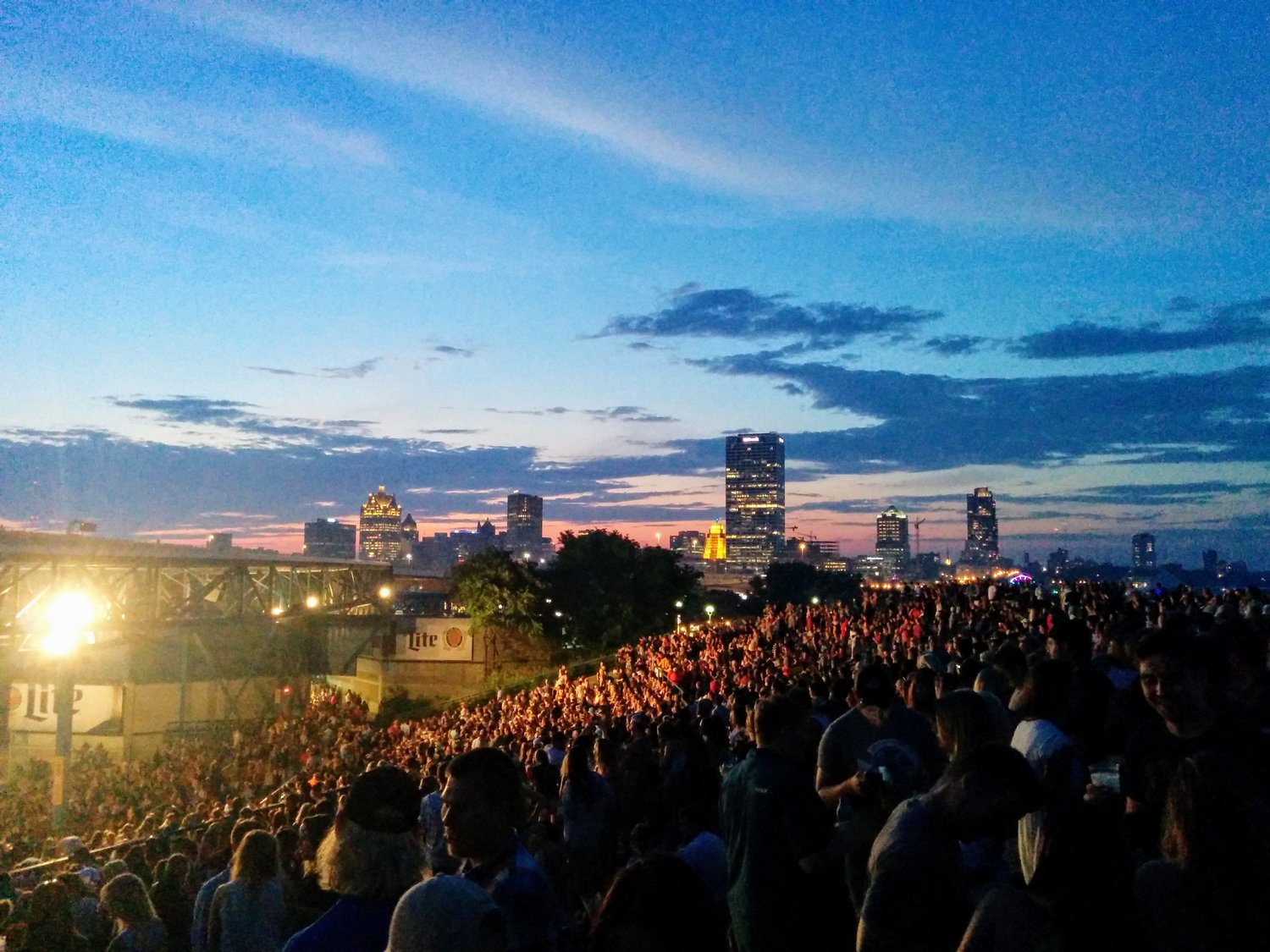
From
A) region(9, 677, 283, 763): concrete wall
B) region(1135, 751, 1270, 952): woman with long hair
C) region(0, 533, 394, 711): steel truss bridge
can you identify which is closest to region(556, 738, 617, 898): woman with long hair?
region(1135, 751, 1270, 952): woman with long hair

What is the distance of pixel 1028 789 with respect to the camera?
2939 millimetres

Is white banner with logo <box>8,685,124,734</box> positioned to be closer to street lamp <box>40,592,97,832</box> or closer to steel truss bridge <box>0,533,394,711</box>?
steel truss bridge <box>0,533,394,711</box>

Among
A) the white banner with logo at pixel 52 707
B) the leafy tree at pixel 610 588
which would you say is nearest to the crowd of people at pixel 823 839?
the white banner with logo at pixel 52 707

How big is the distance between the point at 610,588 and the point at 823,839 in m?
41.6

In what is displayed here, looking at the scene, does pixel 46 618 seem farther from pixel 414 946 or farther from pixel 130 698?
pixel 414 946

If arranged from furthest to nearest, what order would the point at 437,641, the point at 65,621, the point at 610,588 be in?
the point at 610,588, the point at 437,641, the point at 65,621

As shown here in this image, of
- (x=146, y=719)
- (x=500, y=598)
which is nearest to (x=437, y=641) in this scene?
(x=500, y=598)

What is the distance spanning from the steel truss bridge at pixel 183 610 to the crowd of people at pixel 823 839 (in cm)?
1209

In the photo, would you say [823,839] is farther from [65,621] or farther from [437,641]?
[437,641]

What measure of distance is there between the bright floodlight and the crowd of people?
1095 cm

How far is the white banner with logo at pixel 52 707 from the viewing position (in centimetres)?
2672

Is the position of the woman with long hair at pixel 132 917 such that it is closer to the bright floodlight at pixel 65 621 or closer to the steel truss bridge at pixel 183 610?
the steel truss bridge at pixel 183 610

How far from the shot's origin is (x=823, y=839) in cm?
432

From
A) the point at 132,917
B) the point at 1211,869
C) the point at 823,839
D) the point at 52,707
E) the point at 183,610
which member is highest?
the point at 1211,869
